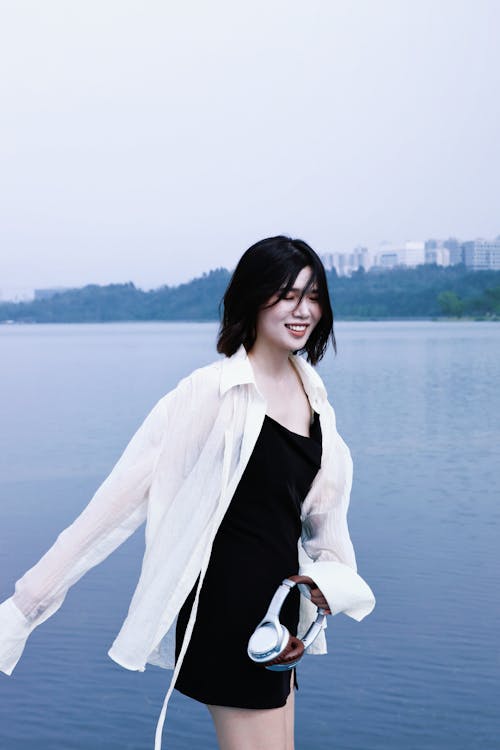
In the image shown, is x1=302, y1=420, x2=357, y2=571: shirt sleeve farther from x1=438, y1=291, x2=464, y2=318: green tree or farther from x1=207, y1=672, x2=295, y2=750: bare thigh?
x1=438, y1=291, x2=464, y2=318: green tree

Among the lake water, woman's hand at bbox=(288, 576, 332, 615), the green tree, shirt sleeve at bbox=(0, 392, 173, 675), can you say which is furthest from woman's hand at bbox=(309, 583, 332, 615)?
the green tree

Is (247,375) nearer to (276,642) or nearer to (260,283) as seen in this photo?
(260,283)

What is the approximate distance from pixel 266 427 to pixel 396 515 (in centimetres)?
741

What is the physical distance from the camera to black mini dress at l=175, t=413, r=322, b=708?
196 centimetres

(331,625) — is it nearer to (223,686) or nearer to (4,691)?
(4,691)

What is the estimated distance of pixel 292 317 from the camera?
6.56ft

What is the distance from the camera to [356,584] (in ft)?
6.61

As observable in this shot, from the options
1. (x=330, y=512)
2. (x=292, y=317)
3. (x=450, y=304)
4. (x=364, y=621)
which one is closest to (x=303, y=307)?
(x=292, y=317)

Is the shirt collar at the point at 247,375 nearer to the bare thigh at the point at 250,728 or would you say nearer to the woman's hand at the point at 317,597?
the woman's hand at the point at 317,597

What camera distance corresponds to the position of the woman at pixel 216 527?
1931mm

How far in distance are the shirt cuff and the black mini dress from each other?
270 mm

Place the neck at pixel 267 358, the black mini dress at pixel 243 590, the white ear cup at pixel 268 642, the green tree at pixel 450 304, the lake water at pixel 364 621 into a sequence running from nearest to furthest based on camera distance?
the white ear cup at pixel 268 642, the black mini dress at pixel 243 590, the neck at pixel 267 358, the lake water at pixel 364 621, the green tree at pixel 450 304

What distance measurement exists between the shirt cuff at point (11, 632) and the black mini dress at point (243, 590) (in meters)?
0.27

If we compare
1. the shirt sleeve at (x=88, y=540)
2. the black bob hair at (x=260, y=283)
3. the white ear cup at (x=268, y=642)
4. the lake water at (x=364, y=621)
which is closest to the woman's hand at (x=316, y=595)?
the white ear cup at (x=268, y=642)
